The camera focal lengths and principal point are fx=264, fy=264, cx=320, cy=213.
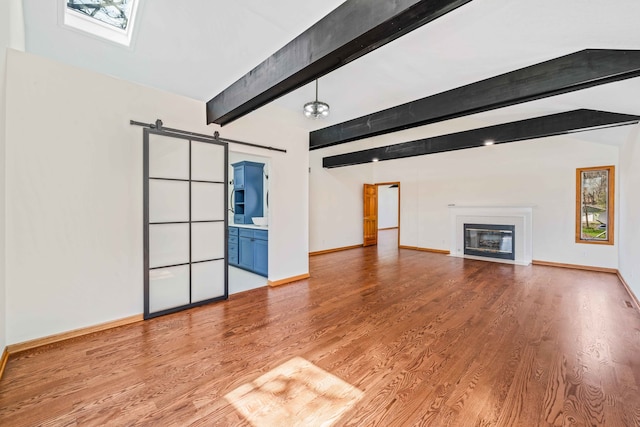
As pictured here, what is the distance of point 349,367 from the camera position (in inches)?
85.1

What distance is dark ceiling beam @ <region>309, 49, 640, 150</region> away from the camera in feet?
7.26

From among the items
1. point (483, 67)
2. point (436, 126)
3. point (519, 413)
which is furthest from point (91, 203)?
point (436, 126)

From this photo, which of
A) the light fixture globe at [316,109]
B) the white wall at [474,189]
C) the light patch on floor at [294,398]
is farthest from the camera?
the white wall at [474,189]

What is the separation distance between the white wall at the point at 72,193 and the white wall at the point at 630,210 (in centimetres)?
605

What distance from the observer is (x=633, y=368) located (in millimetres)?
2135

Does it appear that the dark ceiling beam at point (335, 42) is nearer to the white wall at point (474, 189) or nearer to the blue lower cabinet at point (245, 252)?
the blue lower cabinet at point (245, 252)

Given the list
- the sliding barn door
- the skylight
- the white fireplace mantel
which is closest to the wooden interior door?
the white fireplace mantel

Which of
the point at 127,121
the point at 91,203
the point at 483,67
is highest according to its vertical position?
the point at 483,67

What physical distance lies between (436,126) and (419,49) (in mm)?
3471

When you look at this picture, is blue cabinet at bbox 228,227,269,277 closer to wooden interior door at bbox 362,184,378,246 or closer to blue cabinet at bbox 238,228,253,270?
blue cabinet at bbox 238,228,253,270

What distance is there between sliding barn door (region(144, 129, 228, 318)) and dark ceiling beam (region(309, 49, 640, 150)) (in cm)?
258

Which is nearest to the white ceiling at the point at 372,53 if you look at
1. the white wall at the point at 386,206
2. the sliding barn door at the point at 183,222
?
the sliding barn door at the point at 183,222

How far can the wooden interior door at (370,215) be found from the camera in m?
8.88

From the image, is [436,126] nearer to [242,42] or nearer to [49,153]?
[242,42]
